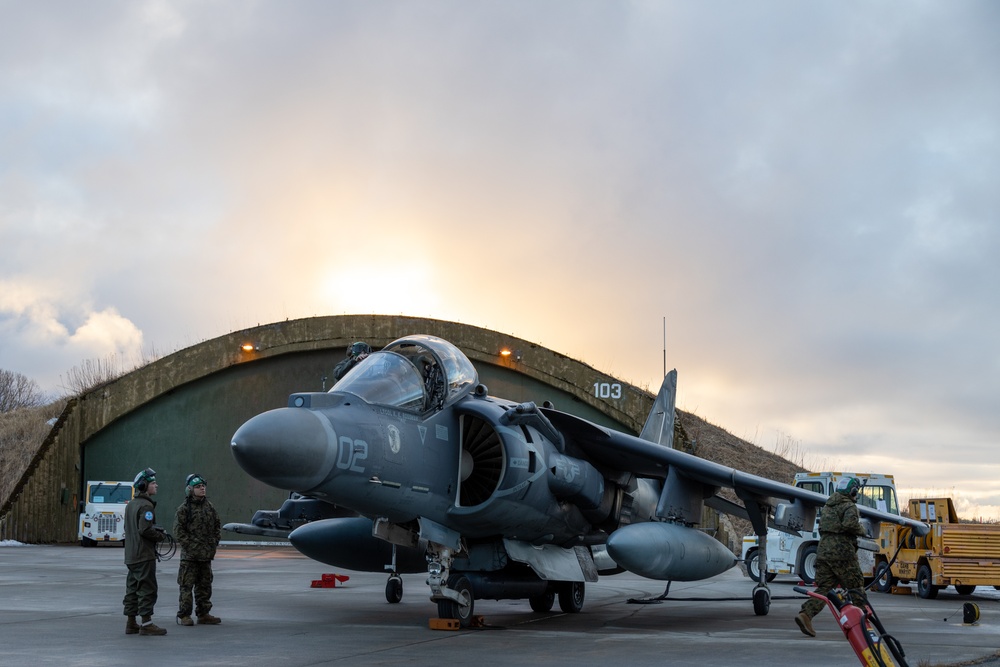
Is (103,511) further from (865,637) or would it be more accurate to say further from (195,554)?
(865,637)

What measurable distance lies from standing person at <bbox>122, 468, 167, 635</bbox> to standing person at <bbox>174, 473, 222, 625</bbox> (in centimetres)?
66

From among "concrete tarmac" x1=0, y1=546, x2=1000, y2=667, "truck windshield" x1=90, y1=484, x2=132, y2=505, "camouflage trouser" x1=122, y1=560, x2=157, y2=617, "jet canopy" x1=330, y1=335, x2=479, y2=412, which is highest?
"jet canopy" x1=330, y1=335, x2=479, y2=412

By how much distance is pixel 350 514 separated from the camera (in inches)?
569

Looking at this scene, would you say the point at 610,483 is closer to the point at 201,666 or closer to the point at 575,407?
the point at 201,666

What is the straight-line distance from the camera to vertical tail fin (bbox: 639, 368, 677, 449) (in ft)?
58.3

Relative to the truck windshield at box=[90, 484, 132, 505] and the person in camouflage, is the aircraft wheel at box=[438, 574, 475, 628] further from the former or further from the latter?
the truck windshield at box=[90, 484, 132, 505]

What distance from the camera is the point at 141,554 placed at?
1073cm

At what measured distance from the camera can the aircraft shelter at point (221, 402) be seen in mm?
32469

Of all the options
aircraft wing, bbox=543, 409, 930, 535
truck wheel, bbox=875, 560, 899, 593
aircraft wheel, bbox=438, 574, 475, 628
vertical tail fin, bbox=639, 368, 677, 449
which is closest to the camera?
aircraft wheel, bbox=438, 574, 475, 628

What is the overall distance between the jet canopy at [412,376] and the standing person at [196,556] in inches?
86.2

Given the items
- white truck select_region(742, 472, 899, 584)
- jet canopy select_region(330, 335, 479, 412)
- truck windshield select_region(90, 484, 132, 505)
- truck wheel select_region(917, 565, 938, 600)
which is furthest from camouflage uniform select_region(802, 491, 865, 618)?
truck windshield select_region(90, 484, 132, 505)

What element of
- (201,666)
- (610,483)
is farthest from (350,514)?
(201,666)

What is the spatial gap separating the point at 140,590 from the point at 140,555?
36 cm

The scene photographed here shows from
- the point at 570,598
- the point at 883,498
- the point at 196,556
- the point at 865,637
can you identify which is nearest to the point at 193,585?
the point at 196,556
